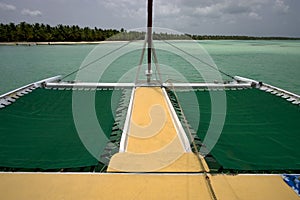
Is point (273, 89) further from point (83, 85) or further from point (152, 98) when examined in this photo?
point (83, 85)

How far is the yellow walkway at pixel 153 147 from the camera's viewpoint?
83.6 inches

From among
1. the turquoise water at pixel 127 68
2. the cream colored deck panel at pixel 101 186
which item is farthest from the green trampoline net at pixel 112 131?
the turquoise water at pixel 127 68

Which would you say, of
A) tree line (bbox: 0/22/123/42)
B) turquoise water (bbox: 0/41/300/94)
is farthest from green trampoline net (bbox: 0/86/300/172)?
tree line (bbox: 0/22/123/42)

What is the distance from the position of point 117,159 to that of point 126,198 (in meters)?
0.57

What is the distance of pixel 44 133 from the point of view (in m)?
3.11

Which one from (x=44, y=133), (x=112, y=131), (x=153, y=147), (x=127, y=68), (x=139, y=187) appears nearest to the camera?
(x=139, y=187)

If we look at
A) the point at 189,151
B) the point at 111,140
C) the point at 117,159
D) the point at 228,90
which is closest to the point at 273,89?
the point at 228,90

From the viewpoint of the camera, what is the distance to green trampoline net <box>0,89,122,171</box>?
2.44m

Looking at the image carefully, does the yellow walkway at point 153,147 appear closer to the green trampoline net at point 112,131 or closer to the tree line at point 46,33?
the green trampoline net at point 112,131

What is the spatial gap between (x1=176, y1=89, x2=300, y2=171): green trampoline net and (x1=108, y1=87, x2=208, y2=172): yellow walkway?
1.42ft

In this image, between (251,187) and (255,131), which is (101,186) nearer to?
(251,187)

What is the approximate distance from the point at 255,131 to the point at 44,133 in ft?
9.51

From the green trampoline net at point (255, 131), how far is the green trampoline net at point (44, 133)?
4.73ft

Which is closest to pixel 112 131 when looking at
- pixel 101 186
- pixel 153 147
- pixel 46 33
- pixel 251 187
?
pixel 153 147
